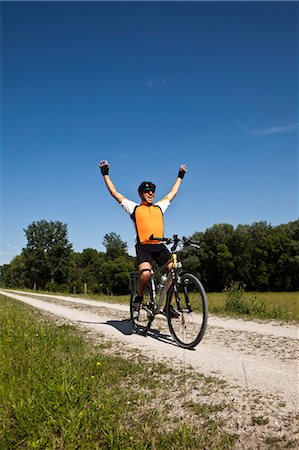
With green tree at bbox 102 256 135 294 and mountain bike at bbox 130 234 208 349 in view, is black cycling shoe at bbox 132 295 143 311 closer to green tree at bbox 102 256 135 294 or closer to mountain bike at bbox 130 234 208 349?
mountain bike at bbox 130 234 208 349

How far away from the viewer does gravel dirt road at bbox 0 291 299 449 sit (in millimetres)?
2984

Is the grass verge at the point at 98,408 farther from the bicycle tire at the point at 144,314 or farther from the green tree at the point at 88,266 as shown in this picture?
the green tree at the point at 88,266

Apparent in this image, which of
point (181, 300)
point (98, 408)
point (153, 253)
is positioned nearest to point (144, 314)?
point (153, 253)

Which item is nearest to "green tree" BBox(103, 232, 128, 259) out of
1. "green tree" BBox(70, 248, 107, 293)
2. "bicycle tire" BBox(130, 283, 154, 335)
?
"green tree" BBox(70, 248, 107, 293)

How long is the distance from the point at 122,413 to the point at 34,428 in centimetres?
78

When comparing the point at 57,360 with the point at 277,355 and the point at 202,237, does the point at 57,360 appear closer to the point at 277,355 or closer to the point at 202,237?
the point at 277,355

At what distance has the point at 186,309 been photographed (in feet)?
19.6

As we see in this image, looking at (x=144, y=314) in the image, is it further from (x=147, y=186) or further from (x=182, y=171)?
(x=182, y=171)

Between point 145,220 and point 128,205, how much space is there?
0.44 meters

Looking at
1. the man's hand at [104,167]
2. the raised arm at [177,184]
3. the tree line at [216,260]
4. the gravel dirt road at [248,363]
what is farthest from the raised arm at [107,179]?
the tree line at [216,260]

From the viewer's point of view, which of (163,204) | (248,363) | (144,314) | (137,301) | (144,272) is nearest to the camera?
(248,363)

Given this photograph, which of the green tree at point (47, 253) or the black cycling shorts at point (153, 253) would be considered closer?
the black cycling shorts at point (153, 253)

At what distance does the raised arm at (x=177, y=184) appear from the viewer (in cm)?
740

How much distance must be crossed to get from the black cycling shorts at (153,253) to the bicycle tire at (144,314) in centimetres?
51
